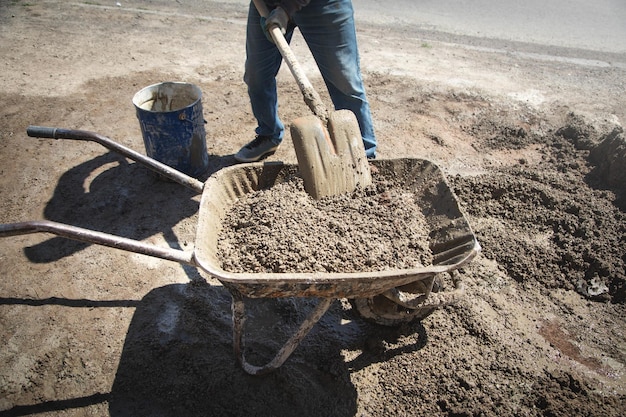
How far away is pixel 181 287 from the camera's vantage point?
2734 mm

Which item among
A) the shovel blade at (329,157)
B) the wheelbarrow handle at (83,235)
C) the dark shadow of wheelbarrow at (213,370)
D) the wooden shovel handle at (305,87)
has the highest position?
the wooden shovel handle at (305,87)

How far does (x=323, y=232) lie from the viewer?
2.09 metres

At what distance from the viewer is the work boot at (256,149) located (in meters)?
3.87

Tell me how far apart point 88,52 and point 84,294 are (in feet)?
13.4

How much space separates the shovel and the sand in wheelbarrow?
0.20 ft

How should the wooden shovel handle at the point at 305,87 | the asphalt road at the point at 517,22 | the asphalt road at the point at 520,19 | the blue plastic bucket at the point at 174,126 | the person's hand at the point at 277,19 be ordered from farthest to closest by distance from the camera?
1. the asphalt road at the point at 520,19
2. the asphalt road at the point at 517,22
3. the blue plastic bucket at the point at 174,126
4. the person's hand at the point at 277,19
5. the wooden shovel handle at the point at 305,87

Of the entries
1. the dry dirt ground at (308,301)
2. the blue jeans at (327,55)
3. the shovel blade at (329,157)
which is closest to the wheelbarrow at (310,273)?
the shovel blade at (329,157)

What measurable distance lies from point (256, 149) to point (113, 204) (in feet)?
4.24

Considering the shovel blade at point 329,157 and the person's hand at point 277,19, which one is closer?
the shovel blade at point 329,157

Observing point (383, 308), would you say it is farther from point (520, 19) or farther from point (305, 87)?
point (520, 19)

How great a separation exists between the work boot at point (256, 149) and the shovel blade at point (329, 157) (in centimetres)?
145

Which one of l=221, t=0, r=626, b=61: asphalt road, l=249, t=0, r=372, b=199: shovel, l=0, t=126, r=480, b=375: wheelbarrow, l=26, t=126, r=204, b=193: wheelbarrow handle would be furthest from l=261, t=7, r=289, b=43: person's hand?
l=221, t=0, r=626, b=61: asphalt road

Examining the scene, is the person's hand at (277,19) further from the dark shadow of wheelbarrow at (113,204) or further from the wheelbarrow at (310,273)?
the dark shadow of wheelbarrow at (113,204)

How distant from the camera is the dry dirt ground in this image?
2.22 metres
